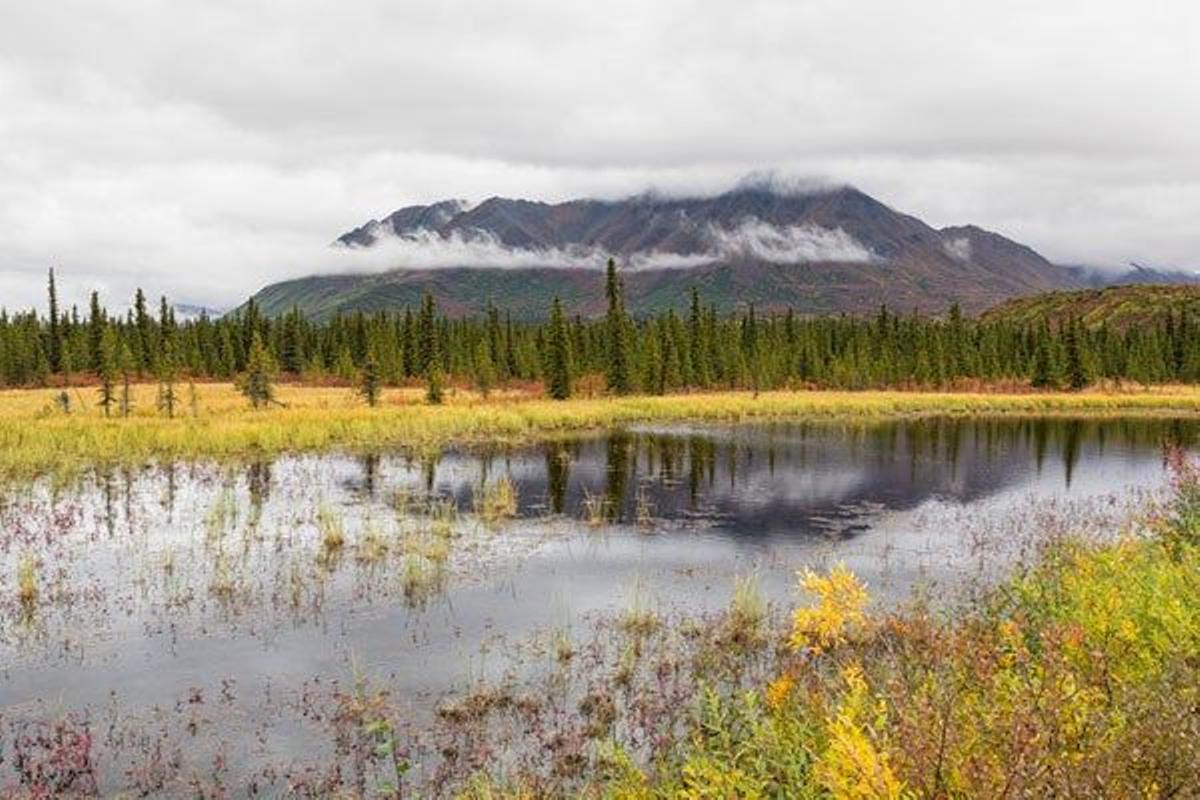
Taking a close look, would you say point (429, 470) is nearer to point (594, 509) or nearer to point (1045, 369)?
point (594, 509)

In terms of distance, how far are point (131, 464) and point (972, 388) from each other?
91491 mm

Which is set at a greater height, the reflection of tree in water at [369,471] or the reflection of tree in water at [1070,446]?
the reflection of tree in water at [369,471]

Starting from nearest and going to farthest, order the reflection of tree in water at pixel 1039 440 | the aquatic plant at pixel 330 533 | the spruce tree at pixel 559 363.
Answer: the aquatic plant at pixel 330 533 → the reflection of tree in water at pixel 1039 440 → the spruce tree at pixel 559 363

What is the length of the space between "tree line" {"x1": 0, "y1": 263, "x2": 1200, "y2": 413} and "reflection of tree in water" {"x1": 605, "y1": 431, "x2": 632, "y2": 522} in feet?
111

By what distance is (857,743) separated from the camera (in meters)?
4.32

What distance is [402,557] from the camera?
21.9 metres

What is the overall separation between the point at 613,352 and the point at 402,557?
64.0 metres

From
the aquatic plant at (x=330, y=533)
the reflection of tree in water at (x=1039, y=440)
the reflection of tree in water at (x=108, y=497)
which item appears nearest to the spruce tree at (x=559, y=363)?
the reflection of tree in water at (x=1039, y=440)

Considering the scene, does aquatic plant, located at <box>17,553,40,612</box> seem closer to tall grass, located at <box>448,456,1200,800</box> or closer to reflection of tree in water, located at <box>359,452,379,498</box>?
tall grass, located at <box>448,456,1200,800</box>

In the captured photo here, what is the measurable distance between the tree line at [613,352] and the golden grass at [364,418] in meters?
15.7

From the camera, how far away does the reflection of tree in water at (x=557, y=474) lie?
30600 millimetres

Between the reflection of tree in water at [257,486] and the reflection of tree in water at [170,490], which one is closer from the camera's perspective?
the reflection of tree in water at [257,486]

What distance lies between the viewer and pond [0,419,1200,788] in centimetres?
1367

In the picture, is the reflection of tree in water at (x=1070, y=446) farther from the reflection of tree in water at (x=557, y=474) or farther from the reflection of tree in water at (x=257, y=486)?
the reflection of tree in water at (x=257, y=486)
